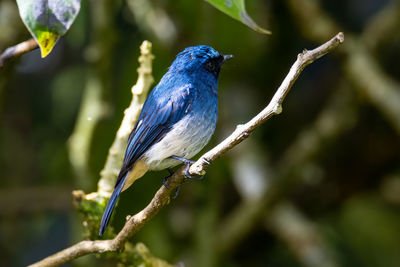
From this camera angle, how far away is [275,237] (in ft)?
15.6

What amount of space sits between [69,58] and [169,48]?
3.75ft

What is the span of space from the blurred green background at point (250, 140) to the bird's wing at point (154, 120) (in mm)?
990

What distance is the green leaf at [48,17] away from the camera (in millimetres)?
1576

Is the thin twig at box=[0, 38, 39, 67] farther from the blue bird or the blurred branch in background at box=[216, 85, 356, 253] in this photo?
the blurred branch in background at box=[216, 85, 356, 253]

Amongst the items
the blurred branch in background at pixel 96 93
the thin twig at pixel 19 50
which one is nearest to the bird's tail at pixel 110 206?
→ the thin twig at pixel 19 50

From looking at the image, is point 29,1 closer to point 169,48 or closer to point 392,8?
point 169,48

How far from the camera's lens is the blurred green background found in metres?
3.87

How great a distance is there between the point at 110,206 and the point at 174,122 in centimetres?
52

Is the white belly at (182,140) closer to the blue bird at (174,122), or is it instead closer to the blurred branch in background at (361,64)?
the blue bird at (174,122)

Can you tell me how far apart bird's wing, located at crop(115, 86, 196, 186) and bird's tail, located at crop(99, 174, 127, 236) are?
0.9 inches

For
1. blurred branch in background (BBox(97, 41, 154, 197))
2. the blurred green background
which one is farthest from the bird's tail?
the blurred green background

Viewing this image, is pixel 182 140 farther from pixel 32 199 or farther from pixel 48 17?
pixel 32 199

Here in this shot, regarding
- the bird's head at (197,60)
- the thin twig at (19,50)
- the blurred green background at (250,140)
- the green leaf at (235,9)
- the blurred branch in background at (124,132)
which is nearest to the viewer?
the green leaf at (235,9)

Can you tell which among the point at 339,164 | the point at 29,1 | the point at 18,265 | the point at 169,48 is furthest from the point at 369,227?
the point at 29,1
